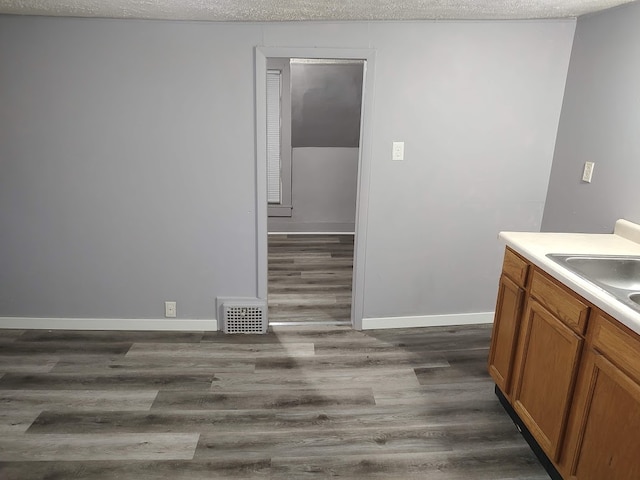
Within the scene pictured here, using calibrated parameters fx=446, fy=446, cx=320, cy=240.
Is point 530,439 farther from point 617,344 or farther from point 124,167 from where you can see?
point 124,167

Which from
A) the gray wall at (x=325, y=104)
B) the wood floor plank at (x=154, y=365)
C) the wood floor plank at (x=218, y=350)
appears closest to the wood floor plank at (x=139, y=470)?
the wood floor plank at (x=154, y=365)

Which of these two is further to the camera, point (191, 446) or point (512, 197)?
point (512, 197)

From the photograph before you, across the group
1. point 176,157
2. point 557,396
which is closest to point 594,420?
point 557,396

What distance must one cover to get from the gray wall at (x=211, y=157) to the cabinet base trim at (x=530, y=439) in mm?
966

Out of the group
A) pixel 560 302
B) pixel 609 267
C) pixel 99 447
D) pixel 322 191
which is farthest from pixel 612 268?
pixel 322 191

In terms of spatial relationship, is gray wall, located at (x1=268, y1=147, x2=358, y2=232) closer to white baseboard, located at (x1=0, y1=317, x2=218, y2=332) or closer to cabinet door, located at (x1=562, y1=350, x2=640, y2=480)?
white baseboard, located at (x1=0, y1=317, x2=218, y2=332)

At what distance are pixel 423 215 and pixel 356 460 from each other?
1.62 m

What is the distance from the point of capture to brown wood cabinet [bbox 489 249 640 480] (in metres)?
1.42

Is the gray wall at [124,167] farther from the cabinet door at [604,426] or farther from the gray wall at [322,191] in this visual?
the gray wall at [322,191]

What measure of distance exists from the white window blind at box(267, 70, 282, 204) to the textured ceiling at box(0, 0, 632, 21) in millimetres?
2505

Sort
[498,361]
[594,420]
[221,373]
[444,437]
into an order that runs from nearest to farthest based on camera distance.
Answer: [594,420], [444,437], [498,361], [221,373]

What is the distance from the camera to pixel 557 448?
1.76 metres

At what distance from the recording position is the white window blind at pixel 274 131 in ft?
16.7

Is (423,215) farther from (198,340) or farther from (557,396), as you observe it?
(198,340)
